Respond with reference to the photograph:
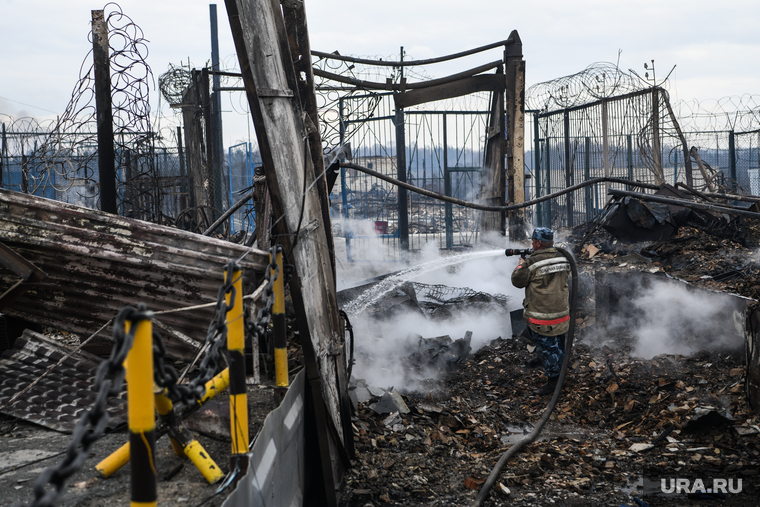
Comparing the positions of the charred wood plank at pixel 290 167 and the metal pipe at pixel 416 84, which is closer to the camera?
the charred wood plank at pixel 290 167

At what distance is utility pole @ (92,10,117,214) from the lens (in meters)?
5.20

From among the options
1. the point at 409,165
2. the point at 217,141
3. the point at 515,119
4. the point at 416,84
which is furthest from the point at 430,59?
→ the point at 217,141

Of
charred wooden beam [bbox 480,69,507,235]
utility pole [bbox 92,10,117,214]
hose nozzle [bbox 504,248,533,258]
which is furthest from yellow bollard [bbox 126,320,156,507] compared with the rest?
charred wooden beam [bbox 480,69,507,235]

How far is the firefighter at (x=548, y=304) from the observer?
6.09 metres

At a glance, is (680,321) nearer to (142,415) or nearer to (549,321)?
(549,321)

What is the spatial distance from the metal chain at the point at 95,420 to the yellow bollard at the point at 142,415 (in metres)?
0.06

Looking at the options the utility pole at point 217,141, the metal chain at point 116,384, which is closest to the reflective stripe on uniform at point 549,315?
the metal chain at point 116,384

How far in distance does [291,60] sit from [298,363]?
2196mm

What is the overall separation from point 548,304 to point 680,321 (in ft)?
5.47

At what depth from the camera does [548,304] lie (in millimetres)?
6117

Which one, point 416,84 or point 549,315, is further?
point 416,84

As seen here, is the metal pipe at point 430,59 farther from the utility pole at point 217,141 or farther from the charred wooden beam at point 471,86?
the utility pole at point 217,141

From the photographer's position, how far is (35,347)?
3.87 m

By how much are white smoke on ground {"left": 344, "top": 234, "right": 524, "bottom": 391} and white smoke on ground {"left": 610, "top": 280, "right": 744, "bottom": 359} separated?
1.95 metres
